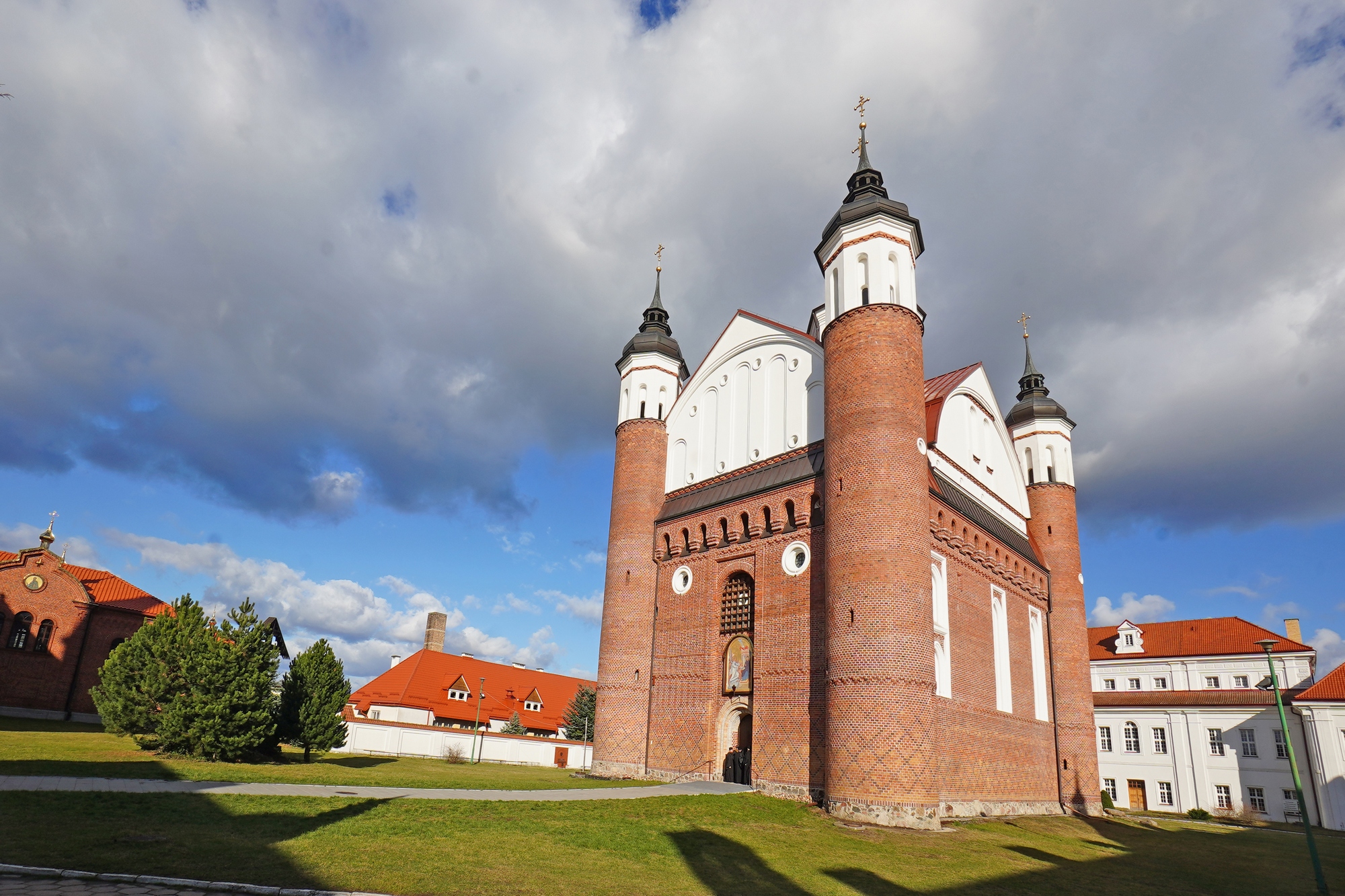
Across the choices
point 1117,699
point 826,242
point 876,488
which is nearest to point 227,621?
point 876,488

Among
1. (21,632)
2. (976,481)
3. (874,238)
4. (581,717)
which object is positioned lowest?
(581,717)

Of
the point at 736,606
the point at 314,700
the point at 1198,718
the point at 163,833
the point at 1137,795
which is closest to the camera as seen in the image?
the point at 163,833

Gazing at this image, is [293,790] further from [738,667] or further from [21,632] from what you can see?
[21,632]

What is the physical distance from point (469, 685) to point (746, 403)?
103 feet

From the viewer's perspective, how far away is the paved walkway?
13.8 meters

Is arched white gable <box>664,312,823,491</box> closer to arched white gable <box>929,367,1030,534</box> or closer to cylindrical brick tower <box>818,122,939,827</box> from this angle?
cylindrical brick tower <box>818,122,939,827</box>

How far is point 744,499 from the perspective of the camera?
2814 centimetres

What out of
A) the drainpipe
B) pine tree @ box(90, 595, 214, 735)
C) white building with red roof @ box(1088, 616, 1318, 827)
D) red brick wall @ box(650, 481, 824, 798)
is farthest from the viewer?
white building with red roof @ box(1088, 616, 1318, 827)

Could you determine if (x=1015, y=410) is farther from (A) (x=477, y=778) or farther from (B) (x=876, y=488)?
(A) (x=477, y=778)

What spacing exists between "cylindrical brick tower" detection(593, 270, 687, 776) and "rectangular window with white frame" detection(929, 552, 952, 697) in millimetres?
10393

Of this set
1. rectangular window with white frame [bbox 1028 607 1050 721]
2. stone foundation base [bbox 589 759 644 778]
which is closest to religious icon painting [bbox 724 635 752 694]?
stone foundation base [bbox 589 759 644 778]

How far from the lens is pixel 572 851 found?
13570 millimetres

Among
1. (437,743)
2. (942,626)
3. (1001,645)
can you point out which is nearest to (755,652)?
(942,626)

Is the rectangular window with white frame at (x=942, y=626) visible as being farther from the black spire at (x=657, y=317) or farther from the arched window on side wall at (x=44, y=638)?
the arched window on side wall at (x=44, y=638)
